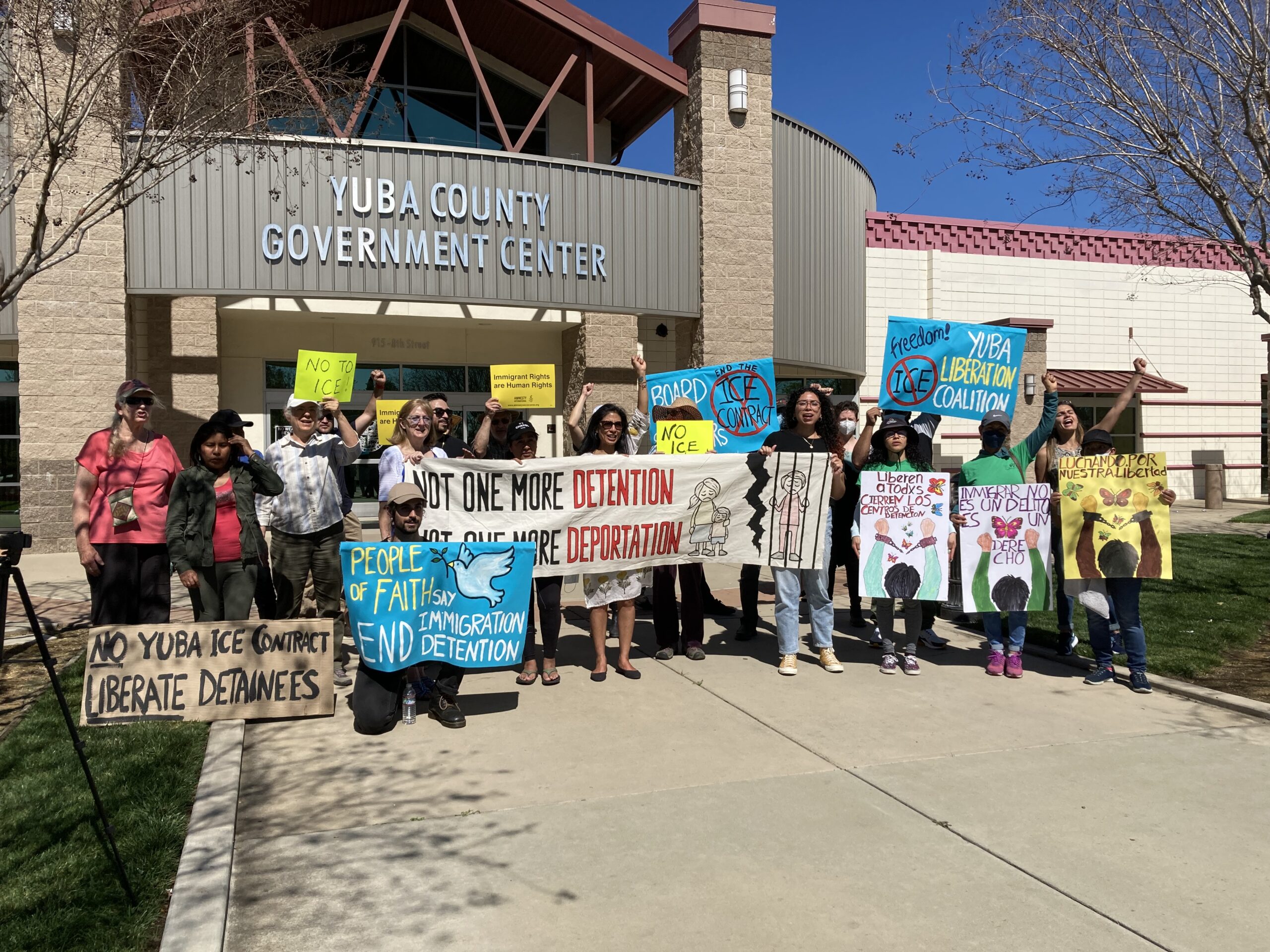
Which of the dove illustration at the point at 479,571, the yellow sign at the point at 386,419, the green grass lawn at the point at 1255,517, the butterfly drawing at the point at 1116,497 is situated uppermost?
the yellow sign at the point at 386,419

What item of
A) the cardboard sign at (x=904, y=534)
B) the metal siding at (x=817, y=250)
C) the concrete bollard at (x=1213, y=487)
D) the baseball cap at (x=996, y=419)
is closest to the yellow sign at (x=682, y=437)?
the cardboard sign at (x=904, y=534)

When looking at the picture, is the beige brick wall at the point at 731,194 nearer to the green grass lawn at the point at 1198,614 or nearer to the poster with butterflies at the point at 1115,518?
the green grass lawn at the point at 1198,614

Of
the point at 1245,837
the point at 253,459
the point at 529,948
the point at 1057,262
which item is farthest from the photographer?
the point at 1057,262

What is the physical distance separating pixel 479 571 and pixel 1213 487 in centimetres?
2121

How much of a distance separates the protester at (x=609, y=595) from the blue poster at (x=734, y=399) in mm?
2620

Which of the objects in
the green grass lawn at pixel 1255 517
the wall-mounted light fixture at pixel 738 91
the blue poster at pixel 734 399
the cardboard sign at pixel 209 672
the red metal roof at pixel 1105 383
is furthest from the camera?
the red metal roof at pixel 1105 383

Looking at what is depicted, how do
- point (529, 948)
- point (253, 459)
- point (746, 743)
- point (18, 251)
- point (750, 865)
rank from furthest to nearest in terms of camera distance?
point (18, 251)
point (253, 459)
point (746, 743)
point (750, 865)
point (529, 948)

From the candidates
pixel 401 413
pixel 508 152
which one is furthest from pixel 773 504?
pixel 508 152

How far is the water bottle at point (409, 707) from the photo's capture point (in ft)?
19.1

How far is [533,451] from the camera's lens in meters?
6.98

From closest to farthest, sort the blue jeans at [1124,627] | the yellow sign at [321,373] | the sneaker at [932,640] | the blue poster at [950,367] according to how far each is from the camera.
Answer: the blue jeans at [1124,627], the sneaker at [932,640], the blue poster at [950,367], the yellow sign at [321,373]

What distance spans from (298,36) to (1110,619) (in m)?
12.9

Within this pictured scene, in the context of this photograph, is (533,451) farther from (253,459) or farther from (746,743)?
(746,743)

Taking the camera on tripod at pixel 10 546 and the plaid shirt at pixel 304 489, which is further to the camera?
the plaid shirt at pixel 304 489
